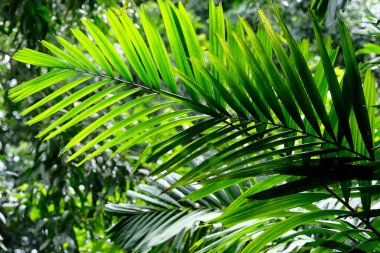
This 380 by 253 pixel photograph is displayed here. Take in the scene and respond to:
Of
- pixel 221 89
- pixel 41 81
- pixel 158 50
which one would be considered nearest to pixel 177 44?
pixel 158 50

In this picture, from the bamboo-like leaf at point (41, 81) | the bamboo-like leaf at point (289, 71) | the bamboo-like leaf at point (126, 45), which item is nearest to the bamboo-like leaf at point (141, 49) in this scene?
the bamboo-like leaf at point (126, 45)

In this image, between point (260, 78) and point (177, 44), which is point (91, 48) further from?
point (260, 78)

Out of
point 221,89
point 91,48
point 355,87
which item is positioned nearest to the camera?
point 355,87

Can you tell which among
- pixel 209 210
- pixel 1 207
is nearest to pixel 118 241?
pixel 209 210

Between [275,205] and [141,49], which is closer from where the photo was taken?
[275,205]

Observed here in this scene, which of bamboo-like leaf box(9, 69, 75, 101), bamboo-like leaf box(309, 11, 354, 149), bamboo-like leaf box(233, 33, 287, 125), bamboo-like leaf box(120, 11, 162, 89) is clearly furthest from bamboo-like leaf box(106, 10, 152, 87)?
bamboo-like leaf box(309, 11, 354, 149)

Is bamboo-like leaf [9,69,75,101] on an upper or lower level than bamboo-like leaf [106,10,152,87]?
lower

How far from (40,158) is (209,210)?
139 centimetres

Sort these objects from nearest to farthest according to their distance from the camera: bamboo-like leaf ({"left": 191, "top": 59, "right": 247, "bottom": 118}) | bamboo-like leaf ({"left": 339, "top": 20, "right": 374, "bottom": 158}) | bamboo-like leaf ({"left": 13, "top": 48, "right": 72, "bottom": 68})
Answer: bamboo-like leaf ({"left": 339, "top": 20, "right": 374, "bottom": 158}), bamboo-like leaf ({"left": 191, "top": 59, "right": 247, "bottom": 118}), bamboo-like leaf ({"left": 13, "top": 48, "right": 72, "bottom": 68})

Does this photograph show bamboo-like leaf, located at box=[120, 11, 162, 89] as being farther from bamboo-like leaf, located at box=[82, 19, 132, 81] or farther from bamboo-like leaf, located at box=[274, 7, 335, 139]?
bamboo-like leaf, located at box=[274, 7, 335, 139]

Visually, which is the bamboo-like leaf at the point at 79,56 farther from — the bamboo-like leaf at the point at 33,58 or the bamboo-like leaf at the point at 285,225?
the bamboo-like leaf at the point at 285,225

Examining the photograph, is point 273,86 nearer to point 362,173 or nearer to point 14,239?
point 362,173

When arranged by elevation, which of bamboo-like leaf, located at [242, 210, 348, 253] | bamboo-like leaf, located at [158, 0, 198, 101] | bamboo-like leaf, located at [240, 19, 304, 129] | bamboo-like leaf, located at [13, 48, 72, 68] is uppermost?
bamboo-like leaf, located at [158, 0, 198, 101]

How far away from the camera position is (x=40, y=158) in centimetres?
278
